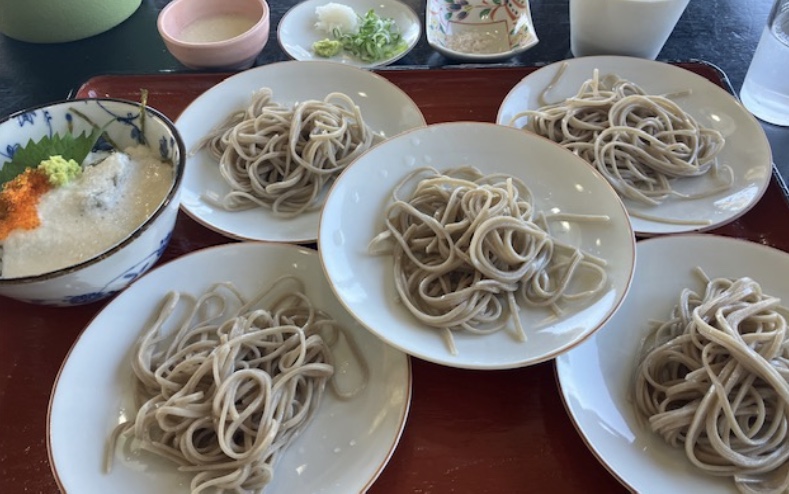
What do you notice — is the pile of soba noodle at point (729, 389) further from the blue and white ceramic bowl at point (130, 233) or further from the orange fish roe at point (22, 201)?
the orange fish roe at point (22, 201)

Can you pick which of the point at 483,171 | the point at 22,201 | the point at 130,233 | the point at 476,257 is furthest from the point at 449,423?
the point at 22,201

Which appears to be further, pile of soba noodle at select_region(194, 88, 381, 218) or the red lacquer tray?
pile of soba noodle at select_region(194, 88, 381, 218)

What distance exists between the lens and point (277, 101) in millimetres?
2004

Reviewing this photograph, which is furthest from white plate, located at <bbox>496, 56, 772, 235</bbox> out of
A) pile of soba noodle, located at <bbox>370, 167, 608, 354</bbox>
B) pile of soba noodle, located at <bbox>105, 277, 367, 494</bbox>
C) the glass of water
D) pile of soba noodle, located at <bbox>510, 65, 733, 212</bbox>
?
pile of soba noodle, located at <bbox>105, 277, 367, 494</bbox>

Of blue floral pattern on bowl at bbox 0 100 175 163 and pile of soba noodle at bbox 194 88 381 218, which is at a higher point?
blue floral pattern on bowl at bbox 0 100 175 163

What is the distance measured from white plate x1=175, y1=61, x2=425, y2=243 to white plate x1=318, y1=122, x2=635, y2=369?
0.17 m

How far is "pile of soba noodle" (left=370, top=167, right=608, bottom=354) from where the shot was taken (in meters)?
1.36

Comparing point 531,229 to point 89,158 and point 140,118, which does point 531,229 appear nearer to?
point 140,118

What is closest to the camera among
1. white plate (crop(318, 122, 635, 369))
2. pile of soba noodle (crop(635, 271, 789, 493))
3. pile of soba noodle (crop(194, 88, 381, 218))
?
pile of soba noodle (crop(635, 271, 789, 493))

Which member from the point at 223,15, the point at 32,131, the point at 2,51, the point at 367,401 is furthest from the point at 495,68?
the point at 2,51

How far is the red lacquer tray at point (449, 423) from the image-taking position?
1214 millimetres

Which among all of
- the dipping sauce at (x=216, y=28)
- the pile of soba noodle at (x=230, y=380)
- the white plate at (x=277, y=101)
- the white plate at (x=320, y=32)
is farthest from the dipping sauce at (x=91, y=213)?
the white plate at (x=320, y=32)

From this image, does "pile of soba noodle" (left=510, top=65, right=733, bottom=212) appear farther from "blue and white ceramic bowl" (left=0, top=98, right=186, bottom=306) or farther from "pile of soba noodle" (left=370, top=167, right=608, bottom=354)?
"blue and white ceramic bowl" (left=0, top=98, right=186, bottom=306)

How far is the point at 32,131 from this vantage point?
1611 millimetres
